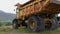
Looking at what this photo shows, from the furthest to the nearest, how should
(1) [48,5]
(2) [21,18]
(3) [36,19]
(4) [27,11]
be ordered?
(2) [21,18] → (4) [27,11] → (3) [36,19] → (1) [48,5]

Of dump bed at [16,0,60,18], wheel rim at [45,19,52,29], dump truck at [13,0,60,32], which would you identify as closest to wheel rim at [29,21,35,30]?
dump truck at [13,0,60,32]

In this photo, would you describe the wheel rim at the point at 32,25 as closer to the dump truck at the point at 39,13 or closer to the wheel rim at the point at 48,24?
the dump truck at the point at 39,13

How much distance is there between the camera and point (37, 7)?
34.0 feet

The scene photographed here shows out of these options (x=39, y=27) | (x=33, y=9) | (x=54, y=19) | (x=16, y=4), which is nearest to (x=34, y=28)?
(x=39, y=27)

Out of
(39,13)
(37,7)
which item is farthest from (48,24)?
(37,7)

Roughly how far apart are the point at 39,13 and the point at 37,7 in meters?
0.35

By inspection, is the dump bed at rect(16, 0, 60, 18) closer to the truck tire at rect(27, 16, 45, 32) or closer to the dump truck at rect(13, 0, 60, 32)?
the dump truck at rect(13, 0, 60, 32)

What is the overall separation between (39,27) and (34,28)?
39 cm

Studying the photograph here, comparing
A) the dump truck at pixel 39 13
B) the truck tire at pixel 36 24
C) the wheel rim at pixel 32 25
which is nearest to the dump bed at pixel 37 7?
the dump truck at pixel 39 13

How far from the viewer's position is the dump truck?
389 inches

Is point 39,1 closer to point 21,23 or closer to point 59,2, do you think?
point 59,2

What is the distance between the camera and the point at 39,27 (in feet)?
33.5

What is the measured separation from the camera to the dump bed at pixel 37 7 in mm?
9616

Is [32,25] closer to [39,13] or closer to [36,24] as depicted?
[36,24]
